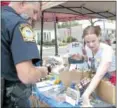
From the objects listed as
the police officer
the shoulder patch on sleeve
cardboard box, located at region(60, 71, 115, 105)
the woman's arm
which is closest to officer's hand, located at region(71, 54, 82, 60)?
cardboard box, located at region(60, 71, 115, 105)

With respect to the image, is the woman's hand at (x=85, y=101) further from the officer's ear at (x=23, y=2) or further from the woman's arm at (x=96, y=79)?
the officer's ear at (x=23, y=2)

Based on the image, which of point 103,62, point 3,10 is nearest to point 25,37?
point 3,10

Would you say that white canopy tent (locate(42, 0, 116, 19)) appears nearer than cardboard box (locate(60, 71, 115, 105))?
No

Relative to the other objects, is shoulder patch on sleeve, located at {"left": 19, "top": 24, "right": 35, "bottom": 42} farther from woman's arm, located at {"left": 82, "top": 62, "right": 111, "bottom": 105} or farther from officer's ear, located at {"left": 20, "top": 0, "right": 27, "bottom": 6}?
woman's arm, located at {"left": 82, "top": 62, "right": 111, "bottom": 105}

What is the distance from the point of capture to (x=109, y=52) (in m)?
1.97

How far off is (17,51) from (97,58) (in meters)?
1.00

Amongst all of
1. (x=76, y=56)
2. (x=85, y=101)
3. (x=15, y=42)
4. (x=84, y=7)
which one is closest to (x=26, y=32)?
(x=15, y=42)

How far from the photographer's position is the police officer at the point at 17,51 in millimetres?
1172

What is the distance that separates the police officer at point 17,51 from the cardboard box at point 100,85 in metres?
0.77

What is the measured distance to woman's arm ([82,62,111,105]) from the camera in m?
1.90

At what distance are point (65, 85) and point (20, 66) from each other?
1.17 m

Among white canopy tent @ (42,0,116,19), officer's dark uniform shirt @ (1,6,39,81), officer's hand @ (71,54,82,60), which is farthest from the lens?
white canopy tent @ (42,0,116,19)

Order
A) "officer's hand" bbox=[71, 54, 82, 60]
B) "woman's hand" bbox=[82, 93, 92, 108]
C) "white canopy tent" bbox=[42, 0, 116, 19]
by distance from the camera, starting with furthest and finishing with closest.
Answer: "white canopy tent" bbox=[42, 0, 116, 19] → "officer's hand" bbox=[71, 54, 82, 60] → "woman's hand" bbox=[82, 93, 92, 108]

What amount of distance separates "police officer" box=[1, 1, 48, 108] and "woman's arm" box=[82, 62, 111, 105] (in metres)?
0.67
